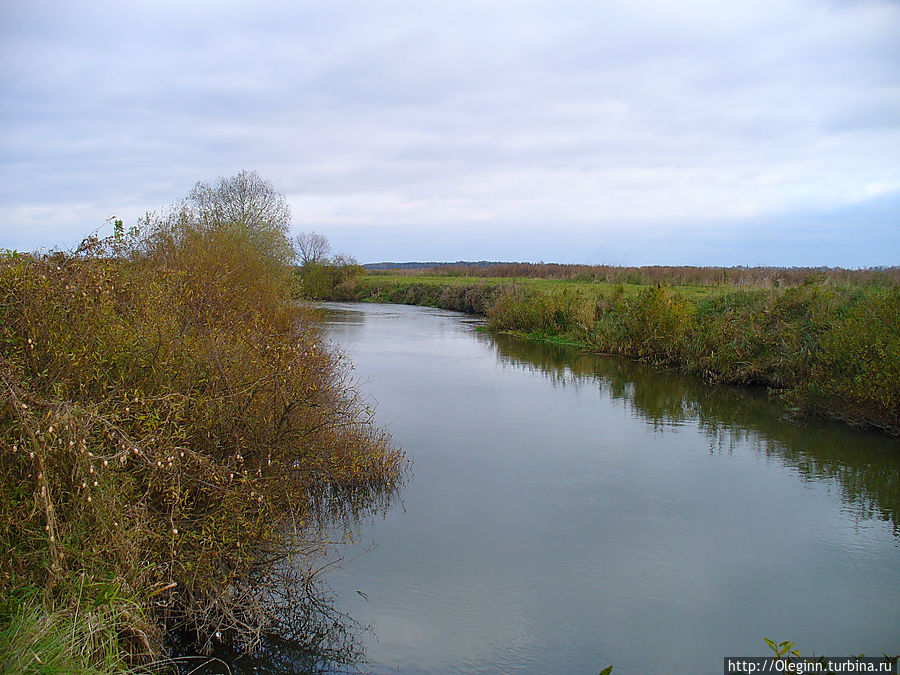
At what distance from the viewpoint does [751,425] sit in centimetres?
1280

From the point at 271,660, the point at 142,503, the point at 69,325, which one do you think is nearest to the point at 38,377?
the point at 69,325

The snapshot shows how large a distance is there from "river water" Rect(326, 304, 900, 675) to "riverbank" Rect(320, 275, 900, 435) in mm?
718

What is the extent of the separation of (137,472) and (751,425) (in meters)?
11.3

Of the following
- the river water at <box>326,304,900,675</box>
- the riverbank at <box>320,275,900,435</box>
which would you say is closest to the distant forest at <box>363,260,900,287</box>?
the riverbank at <box>320,275,900,435</box>

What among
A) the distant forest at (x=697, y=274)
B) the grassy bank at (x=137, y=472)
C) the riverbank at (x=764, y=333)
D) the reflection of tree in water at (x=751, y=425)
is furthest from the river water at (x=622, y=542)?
the distant forest at (x=697, y=274)

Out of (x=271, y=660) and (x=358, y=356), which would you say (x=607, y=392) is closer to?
(x=358, y=356)

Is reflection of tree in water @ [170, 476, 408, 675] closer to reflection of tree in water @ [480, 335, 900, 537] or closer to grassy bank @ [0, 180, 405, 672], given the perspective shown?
grassy bank @ [0, 180, 405, 672]

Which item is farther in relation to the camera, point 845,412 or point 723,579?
point 845,412

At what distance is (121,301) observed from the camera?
5445 mm

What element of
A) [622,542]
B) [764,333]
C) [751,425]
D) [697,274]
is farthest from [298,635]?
[697,274]

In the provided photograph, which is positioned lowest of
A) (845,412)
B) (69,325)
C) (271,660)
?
(271,660)

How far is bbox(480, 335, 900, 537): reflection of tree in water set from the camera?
943cm

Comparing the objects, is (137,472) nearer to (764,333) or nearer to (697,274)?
(764,333)

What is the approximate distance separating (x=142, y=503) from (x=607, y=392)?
42.3 feet
